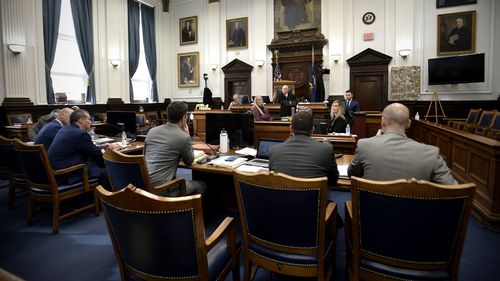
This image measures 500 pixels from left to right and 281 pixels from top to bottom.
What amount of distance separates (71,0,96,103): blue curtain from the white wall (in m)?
0.23

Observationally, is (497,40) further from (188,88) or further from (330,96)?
(188,88)

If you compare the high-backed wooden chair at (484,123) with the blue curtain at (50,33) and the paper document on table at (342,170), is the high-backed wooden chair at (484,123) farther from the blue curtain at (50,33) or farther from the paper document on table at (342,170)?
the blue curtain at (50,33)

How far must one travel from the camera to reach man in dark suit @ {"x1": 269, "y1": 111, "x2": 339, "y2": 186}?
215 centimetres

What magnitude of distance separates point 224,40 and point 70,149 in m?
9.05

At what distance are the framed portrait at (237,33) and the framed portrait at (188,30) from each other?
148cm

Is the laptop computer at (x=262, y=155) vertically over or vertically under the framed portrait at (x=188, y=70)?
under

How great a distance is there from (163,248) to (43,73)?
8618mm

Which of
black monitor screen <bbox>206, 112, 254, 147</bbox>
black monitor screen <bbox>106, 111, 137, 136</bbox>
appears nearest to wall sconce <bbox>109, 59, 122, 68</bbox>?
black monitor screen <bbox>106, 111, 137, 136</bbox>

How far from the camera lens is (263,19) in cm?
1078

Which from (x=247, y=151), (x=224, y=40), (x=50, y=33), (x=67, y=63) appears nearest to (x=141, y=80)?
(x=67, y=63)

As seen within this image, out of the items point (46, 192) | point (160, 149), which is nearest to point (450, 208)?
point (160, 149)

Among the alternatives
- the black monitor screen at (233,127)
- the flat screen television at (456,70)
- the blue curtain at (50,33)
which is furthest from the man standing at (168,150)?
the flat screen television at (456,70)

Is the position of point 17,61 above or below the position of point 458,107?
above

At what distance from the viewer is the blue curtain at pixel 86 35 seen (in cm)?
886
